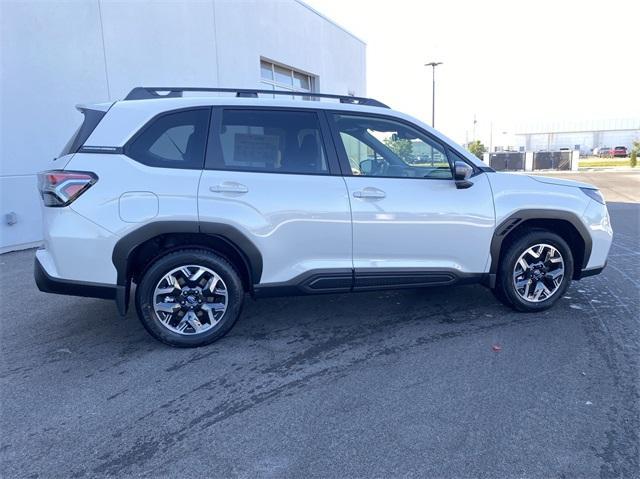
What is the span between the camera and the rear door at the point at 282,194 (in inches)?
135

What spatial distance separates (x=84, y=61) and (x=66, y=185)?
19.1 feet

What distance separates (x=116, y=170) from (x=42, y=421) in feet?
5.71

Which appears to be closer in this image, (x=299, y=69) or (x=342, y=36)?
(x=299, y=69)

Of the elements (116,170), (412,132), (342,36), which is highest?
(342,36)

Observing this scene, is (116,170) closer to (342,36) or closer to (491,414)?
(491,414)

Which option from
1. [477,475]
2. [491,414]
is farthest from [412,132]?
[477,475]

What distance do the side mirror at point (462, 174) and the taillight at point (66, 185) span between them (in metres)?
2.85

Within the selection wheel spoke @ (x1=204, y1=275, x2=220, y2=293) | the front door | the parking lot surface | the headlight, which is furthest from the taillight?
the headlight

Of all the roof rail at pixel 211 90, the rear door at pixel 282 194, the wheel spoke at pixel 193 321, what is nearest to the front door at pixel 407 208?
the rear door at pixel 282 194

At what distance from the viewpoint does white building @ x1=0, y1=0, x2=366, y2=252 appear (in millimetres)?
7035

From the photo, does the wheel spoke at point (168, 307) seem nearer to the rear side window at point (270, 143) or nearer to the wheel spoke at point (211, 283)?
the wheel spoke at point (211, 283)

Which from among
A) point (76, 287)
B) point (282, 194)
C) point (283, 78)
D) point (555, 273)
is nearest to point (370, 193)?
point (282, 194)

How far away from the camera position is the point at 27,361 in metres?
3.43

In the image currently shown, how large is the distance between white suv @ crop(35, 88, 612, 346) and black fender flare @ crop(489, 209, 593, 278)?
0.01 metres
